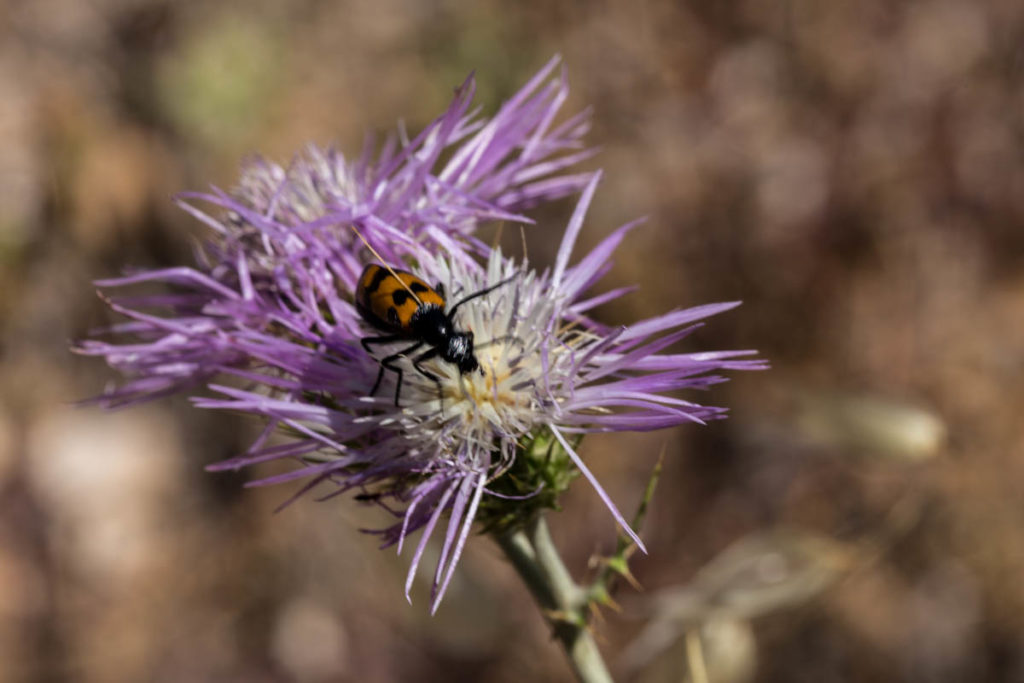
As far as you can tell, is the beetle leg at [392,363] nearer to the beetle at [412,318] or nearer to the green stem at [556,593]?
the beetle at [412,318]

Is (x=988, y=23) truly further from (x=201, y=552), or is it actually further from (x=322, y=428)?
(x=201, y=552)

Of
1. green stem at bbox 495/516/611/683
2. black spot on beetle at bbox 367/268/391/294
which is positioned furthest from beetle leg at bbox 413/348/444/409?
green stem at bbox 495/516/611/683

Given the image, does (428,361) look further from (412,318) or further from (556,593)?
(556,593)

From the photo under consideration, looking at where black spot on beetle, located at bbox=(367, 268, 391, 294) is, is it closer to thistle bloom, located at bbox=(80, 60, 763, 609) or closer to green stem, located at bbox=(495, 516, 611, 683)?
thistle bloom, located at bbox=(80, 60, 763, 609)

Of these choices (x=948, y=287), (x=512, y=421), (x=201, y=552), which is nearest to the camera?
(x=512, y=421)

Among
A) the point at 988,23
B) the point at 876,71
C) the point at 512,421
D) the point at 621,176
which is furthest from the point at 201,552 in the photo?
the point at 988,23
